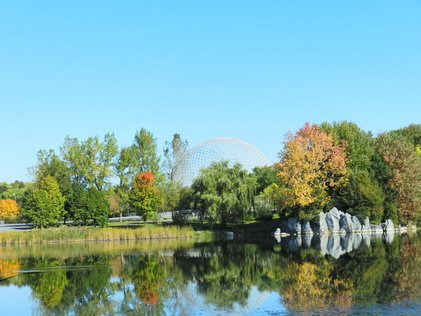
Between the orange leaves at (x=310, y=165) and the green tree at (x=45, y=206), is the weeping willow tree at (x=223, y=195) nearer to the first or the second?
the orange leaves at (x=310, y=165)

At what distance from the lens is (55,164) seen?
69.9 metres

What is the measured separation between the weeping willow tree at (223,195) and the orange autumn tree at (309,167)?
13.1 ft

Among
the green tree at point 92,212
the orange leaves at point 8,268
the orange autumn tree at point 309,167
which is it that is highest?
the orange autumn tree at point 309,167

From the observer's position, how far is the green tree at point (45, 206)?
186 ft

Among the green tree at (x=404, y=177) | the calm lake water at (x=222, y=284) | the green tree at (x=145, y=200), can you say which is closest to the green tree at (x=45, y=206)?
the green tree at (x=145, y=200)

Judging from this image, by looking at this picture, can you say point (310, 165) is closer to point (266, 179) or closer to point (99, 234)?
point (99, 234)

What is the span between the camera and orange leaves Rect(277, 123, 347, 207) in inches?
2058

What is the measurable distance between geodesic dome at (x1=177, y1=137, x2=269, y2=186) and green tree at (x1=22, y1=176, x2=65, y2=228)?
3349cm

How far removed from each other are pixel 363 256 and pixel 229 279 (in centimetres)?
956

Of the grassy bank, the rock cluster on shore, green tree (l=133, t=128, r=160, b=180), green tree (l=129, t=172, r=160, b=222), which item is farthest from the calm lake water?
green tree (l=133, t=128, r=160, b=180)

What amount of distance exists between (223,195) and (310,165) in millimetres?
9075

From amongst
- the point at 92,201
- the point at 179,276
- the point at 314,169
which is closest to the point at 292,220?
the point at 314,169

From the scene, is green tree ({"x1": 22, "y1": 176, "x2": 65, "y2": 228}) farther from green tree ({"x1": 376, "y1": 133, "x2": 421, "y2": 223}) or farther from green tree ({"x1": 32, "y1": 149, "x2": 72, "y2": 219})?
green tree ({"x1": 376, "y1": 133, "x2": 421, "y2": 223})

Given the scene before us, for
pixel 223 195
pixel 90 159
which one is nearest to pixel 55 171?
pixel 90 159
